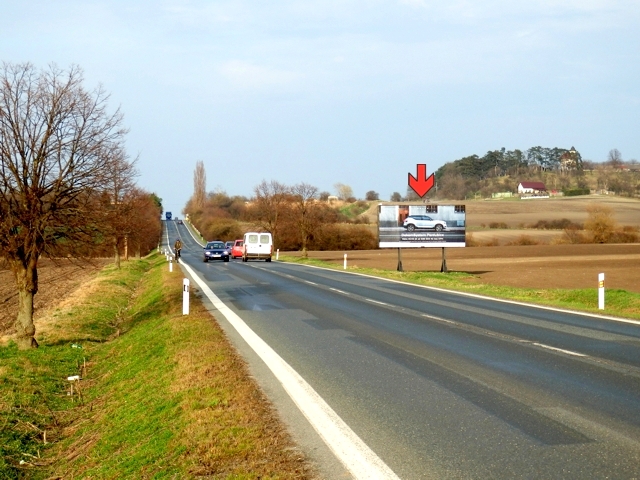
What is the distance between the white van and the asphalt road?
3734 cm

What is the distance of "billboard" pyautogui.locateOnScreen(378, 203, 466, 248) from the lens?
43406 millimetres

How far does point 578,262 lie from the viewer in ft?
172

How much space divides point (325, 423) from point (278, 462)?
1.33 m

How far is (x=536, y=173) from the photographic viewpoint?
579 ft

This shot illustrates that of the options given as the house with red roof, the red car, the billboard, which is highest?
the house with red roof

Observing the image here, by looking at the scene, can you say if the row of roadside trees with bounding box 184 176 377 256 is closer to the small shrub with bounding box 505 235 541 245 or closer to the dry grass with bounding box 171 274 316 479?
the small shrub with bounding box 505 235 541 245

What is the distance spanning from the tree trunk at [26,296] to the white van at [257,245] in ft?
127

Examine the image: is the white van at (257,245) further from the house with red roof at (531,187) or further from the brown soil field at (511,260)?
the house with red roof at (531,187)

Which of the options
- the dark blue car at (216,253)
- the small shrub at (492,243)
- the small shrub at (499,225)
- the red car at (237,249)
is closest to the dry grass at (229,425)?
the dark blue car at (216,253)

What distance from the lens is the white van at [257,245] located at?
56.0 metres

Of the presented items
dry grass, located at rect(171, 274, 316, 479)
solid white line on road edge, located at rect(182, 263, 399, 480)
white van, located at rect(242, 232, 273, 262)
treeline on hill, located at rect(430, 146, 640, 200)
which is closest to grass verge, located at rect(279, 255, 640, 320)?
solid white line on road edge, located at rect(182, 263, 399, 480)

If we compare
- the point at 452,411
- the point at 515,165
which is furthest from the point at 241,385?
the point at 515,165

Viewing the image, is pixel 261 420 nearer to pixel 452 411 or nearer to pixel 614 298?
pixel 452 411

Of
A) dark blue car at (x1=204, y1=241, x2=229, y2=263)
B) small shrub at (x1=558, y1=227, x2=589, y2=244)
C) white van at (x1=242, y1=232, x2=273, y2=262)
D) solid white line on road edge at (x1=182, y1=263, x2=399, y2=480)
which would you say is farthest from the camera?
small shrub at (x1=558, y1=227, x2=589, y2=244)
